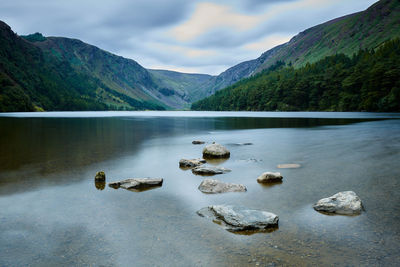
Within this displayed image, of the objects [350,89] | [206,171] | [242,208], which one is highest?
[350,89]

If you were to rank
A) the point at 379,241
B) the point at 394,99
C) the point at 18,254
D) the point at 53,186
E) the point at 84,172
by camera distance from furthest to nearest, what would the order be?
1. the point at 394,99
2. the point at 84,172
3. the point at 53,186
4. the point at 379,241
5. the point at 18,254

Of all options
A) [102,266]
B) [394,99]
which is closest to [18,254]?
[102,266]

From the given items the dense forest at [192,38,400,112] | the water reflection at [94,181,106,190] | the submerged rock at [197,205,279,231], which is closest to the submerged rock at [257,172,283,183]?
the submerged rock at [197,205,279,231]

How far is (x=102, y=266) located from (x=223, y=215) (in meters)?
4.09

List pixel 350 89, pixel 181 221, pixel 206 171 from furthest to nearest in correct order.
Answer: pixel 350 89
pixel 206 171
pixel 181 221

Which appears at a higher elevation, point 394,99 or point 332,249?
point 394,99

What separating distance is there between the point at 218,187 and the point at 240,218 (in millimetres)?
3732

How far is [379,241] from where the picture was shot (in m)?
Result: 7.25

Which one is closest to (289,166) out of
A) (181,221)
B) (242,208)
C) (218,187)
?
(218,187)

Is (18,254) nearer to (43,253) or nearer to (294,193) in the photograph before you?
(43,253)

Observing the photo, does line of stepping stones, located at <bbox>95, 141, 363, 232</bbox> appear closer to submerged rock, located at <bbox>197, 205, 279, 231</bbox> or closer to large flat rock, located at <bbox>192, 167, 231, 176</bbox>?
submerged rock, located at <bbox>197, 205, 279, 231</bbox>

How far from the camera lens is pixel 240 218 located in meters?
8.51

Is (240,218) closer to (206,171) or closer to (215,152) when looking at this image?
(206,171)

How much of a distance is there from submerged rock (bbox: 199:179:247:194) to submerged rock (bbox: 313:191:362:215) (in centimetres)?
345
